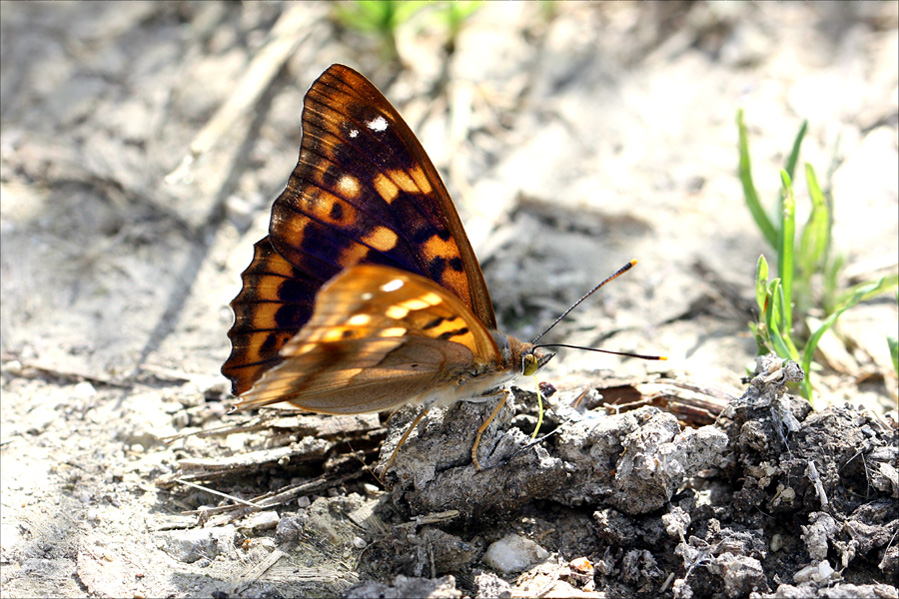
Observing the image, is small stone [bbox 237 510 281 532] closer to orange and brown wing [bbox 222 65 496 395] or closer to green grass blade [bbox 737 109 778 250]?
orange and brown wing [bbox 222 65 496 395]

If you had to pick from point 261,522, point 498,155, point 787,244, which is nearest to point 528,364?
point 261,522

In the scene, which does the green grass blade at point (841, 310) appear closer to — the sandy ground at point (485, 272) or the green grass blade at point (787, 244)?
the green grass blade at point (787, 244)

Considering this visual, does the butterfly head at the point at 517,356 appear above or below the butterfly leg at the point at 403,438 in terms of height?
above

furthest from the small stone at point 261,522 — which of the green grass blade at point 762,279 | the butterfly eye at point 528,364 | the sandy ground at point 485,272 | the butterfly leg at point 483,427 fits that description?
the green grass blade at point 762,279

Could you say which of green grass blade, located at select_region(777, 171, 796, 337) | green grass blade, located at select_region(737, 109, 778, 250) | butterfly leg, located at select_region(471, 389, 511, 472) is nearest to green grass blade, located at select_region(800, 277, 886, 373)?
green grass blade, located at select_region(777, 171, 796, 337)

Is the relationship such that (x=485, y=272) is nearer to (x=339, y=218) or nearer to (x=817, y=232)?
(x=339, y=218)

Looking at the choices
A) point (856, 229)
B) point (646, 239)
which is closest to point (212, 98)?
point (646, 239)

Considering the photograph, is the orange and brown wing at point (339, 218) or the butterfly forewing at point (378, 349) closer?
the butterfly forewing at point (378, 349)
